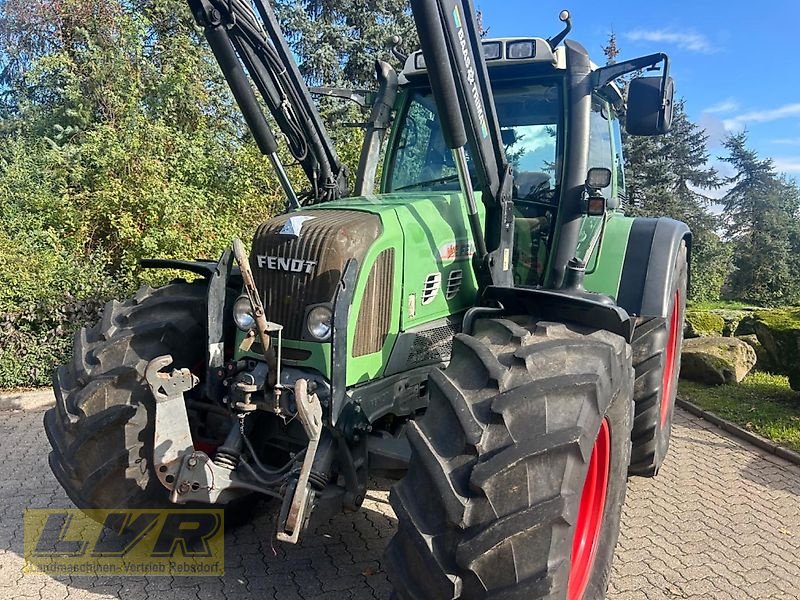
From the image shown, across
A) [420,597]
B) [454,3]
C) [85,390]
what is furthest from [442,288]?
[85,390]

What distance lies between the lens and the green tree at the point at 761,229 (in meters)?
31.4

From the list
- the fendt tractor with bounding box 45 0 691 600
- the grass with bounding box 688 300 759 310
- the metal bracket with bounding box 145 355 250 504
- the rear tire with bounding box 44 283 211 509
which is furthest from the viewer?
the grass with bounding box 688 300 759 310

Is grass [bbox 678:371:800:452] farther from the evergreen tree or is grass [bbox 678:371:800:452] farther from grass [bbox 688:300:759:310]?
grass [bbox 688:300:759:310]

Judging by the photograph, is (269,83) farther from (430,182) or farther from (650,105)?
(650,105)

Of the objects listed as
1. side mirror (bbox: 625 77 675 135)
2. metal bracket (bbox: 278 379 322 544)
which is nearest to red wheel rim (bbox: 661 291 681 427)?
side mirror (bbox: 625 77 675 135)

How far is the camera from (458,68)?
9.68 feet

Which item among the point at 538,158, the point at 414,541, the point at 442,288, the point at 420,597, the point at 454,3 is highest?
the point at 454,3

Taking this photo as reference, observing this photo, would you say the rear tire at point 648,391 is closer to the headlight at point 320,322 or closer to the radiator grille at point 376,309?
the radiator grille at point 376,309

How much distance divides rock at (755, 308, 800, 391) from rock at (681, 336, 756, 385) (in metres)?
0.49

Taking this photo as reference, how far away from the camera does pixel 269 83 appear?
373 cm

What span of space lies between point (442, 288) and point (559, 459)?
1.26 meters

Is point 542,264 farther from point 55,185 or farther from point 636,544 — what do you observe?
point 55,185

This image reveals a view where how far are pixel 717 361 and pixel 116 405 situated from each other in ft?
22.2

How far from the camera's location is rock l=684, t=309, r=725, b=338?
9.60m
